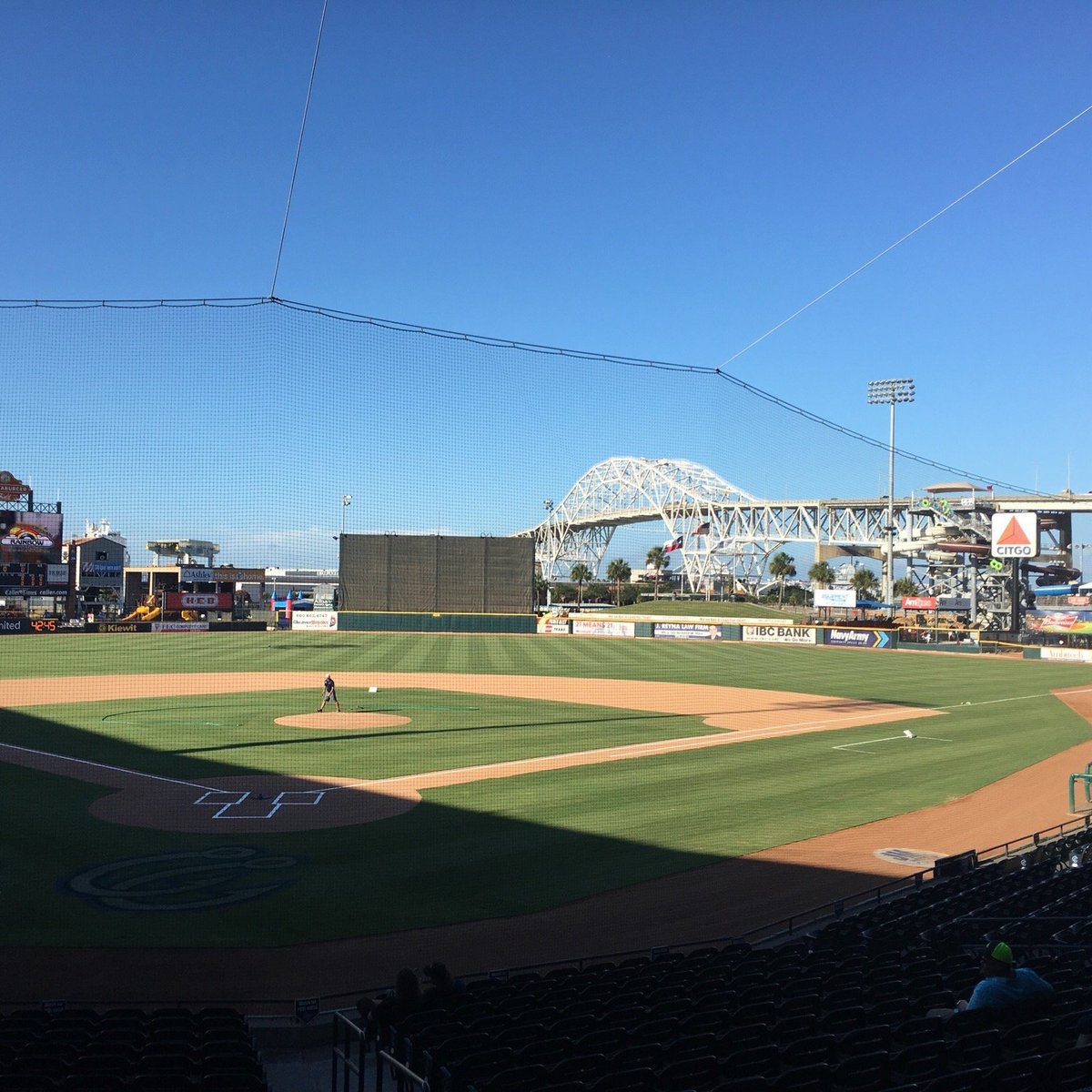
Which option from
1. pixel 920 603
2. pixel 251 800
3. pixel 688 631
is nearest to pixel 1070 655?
pixel 920 603

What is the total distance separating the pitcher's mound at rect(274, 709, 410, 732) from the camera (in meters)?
25.8

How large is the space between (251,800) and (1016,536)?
184 feet

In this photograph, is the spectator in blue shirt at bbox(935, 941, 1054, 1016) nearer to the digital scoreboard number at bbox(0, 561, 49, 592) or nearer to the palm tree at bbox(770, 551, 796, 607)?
the digital scoreboard number at bbox(0, 561, 49, 592)

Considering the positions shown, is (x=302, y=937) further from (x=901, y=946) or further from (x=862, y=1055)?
(x=862, y=1055)

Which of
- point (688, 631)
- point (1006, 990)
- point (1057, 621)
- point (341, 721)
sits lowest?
point (341, 721)

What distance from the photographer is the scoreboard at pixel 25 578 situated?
56500mm

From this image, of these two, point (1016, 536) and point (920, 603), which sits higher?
point (1016, 536)

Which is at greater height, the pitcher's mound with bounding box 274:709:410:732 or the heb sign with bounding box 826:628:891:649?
the heb sign with bounding box 826:628:891:649

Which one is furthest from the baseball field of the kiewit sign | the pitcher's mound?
the kiewit sign

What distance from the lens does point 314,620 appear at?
68.1 m

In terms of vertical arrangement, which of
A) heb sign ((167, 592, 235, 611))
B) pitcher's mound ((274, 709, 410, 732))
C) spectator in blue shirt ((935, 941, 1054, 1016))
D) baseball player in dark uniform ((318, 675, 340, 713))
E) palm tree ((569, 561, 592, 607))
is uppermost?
palm tree ((569, 561, 592, 607))

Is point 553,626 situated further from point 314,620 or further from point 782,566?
point 782,566

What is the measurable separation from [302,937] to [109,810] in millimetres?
7408

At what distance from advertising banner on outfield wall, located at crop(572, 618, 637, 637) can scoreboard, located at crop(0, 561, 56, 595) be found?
35793mm
